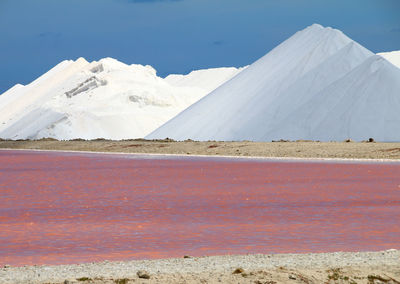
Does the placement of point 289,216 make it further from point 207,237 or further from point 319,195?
point 319,195

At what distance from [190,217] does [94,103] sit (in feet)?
270

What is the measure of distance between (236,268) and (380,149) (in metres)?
31.9

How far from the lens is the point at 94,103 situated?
9269 centimetres

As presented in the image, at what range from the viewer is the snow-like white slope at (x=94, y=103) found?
82688mm

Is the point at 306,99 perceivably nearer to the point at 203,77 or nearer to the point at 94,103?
the point at 94,103

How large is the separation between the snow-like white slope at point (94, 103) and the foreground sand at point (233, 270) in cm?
7201

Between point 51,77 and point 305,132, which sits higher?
point 51,77

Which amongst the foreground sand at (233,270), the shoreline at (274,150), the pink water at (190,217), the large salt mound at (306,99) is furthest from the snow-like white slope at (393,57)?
the foreground sand at (233,270)

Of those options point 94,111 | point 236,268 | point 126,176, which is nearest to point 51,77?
point 94,111

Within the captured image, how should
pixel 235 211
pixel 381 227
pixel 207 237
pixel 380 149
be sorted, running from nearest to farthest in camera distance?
pixel 207 237
pixel 381 227
pixel 235 211
pixel 380 149

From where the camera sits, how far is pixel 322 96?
5238cm

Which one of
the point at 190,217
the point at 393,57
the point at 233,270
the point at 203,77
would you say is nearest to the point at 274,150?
the point at 190,217

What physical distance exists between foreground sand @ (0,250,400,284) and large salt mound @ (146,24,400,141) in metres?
39.9

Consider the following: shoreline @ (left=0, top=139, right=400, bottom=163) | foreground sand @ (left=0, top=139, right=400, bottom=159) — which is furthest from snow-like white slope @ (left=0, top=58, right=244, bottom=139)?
shoreline @ (left=0, top=139, right=400, bottom=163)
